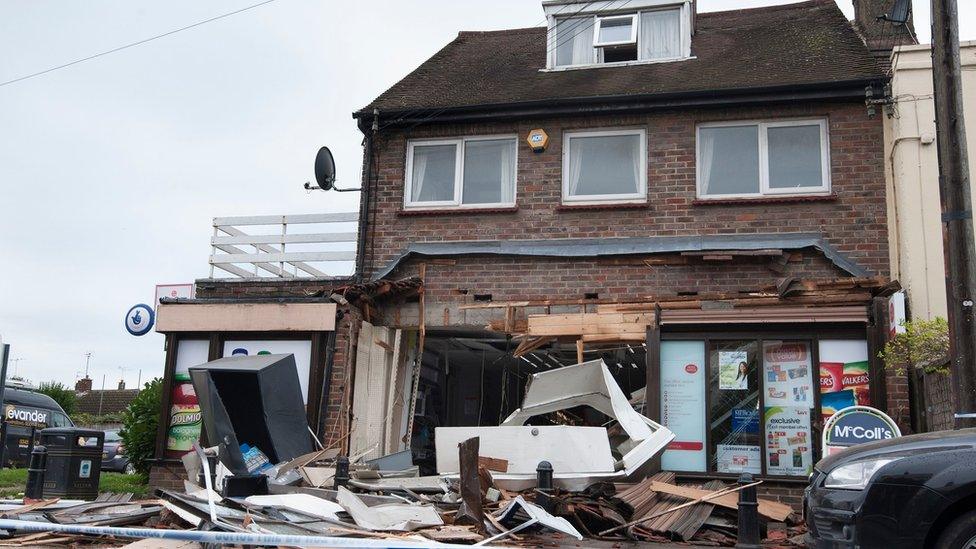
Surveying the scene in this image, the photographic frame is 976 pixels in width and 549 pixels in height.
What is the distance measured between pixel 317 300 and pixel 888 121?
8.81m

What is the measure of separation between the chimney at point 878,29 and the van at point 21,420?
20.0 m

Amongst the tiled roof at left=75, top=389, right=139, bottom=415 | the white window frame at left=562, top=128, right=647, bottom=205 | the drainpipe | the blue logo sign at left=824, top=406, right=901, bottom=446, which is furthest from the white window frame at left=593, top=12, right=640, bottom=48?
the tiled roof at left=75, top=389, right=139, bottom=415

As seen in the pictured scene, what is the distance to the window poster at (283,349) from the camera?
14.3m

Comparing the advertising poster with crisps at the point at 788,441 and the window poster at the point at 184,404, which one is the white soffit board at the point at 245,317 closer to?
the window poster at the point at 184,404

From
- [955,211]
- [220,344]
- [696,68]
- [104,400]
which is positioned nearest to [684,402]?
[955,211]

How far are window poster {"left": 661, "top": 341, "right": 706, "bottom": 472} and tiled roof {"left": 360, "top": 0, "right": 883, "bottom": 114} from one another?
3.84 m

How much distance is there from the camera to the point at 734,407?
1246 cm

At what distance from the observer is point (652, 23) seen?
1583cm

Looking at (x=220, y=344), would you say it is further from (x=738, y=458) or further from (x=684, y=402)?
(x=738, y=458)

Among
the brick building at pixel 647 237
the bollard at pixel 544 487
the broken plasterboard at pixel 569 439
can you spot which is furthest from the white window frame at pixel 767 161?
the bollard at pixel 544 487

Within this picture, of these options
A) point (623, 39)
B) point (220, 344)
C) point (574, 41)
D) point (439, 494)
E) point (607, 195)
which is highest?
point (574, 41)

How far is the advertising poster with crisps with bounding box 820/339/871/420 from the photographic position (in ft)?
39.4

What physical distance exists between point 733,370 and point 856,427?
7.81ft

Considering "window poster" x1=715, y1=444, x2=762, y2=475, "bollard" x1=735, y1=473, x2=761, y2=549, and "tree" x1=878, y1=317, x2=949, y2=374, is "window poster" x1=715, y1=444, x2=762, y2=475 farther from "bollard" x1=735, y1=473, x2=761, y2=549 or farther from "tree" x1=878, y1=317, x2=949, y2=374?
"bollard" x1=735, y1=473, x2=761, y2=549
